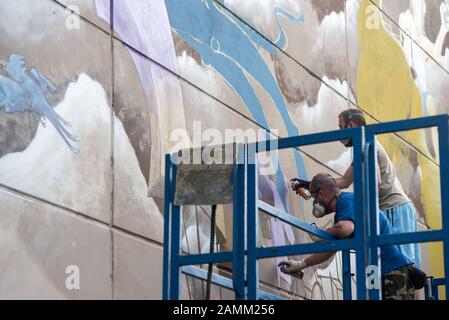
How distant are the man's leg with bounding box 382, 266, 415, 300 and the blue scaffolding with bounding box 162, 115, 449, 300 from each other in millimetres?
1167

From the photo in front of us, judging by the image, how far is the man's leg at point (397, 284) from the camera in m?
7.94

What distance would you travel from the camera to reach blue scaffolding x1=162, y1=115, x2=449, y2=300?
6598mm

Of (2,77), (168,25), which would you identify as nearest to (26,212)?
(2,77)

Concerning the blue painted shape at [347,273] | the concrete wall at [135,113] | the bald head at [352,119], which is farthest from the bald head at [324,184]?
the concrete wall at [135,113]

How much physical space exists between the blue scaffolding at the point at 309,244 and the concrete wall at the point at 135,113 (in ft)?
4.81

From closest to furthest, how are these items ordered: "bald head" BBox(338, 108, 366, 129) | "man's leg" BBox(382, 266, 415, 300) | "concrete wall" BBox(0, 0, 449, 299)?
"man's leg" BBox(382, 266, 415, 300) < "concrete wall" BBox(0, 0, 449, 299) < "bald head" BBox(338, 108, 366, 129)

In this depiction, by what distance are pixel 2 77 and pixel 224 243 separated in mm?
3182

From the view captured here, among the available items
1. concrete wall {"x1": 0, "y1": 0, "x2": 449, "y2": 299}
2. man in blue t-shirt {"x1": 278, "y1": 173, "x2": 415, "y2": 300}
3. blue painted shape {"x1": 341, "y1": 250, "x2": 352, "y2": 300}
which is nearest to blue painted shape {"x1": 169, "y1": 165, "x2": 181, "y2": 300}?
man in blue t-shirt {"x1": 278, "y1": 173, "x2": 415, "y2": 300}

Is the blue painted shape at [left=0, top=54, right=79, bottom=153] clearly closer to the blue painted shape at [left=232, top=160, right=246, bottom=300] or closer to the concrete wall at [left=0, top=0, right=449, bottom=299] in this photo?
→ the concrete wall at [left=0, top=0, right=449, bottom=299]

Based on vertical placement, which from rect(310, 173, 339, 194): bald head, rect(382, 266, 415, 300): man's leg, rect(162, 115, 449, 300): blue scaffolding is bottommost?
rect(382, 266, 415, 300): man's leg

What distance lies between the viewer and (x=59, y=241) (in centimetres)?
819

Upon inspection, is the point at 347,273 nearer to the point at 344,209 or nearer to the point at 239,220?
the point at 344,209

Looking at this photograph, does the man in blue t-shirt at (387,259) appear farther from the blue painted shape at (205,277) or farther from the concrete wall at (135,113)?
the concrete wall at (135,113)
